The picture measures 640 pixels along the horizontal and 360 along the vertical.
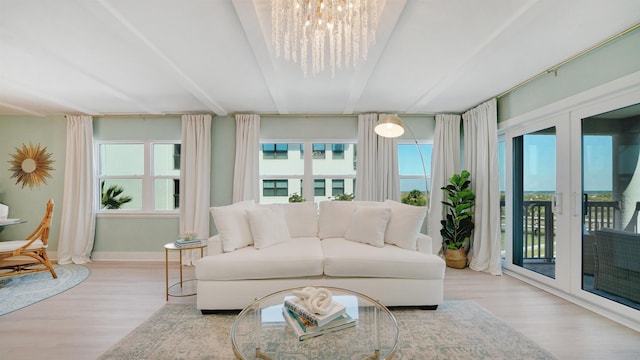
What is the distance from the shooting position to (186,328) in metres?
2.17

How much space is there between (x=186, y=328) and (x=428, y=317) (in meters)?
2.01

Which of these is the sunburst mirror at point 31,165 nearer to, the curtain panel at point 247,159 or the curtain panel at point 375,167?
the curtain panel at point 247,159

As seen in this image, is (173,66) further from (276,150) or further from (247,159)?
(276,150)

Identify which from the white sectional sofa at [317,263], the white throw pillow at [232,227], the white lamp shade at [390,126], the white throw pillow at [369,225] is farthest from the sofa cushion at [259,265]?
the white lamp shade at [390,126]

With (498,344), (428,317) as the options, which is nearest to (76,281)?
(428,317)

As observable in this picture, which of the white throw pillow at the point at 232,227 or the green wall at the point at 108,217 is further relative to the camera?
the green wall at the point at 108,217


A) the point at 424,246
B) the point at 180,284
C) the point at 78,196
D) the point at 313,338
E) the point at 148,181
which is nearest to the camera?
the point at 313,338

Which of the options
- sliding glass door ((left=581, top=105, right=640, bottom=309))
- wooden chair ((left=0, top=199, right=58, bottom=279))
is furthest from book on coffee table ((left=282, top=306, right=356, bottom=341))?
wooden chair ((left=0, top=199, right=58, bottom=279))

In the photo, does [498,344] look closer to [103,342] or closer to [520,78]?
[520,78]

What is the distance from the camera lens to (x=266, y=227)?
2762mm

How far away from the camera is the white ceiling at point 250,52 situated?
5.96ft

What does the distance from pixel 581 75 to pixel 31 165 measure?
7.23 meters

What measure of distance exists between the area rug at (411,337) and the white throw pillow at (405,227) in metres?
0.63

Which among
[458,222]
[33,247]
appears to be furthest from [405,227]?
[33,247]
